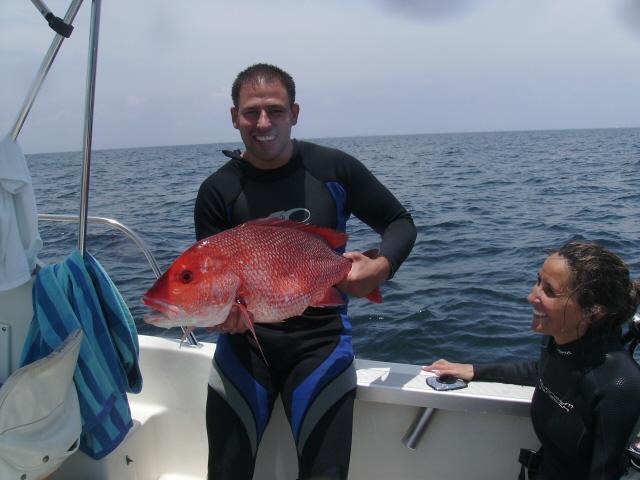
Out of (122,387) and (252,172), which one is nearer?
(122,387)

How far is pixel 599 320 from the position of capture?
1.97m

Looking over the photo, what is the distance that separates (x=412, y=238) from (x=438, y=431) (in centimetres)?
96

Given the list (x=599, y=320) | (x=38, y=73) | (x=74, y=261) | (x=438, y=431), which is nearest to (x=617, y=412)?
(x=599, y=320)

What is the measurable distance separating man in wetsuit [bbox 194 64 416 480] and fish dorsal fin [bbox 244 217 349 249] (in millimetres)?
74

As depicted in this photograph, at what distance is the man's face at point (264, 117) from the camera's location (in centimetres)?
230

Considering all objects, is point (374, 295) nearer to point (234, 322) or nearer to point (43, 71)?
point (234, 322)

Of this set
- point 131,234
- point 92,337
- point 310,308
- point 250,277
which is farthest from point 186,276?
point 131,234

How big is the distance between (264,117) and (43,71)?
872 millimetres

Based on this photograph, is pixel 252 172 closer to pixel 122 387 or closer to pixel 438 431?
pixel 122 387

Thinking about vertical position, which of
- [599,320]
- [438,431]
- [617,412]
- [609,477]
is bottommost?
[438,431]

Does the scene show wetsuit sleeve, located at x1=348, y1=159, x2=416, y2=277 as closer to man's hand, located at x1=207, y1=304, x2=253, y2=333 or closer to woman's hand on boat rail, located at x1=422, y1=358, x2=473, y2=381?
woman's hand on boat rail, located at x1=422, y1=358, x2=473, y2=381

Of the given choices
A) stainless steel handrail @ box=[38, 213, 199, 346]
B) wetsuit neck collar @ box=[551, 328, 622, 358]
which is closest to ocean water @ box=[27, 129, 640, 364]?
stainless steel handrail @ box=[38, 213, 199, 346]

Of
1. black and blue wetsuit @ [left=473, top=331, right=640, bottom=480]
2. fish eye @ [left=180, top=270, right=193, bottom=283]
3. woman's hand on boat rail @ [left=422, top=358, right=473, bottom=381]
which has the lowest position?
woman's hand on boat rail @ [left=422, top=358, right=473, bottom=381]

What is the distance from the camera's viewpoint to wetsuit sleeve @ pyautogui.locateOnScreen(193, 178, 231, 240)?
244 cm
